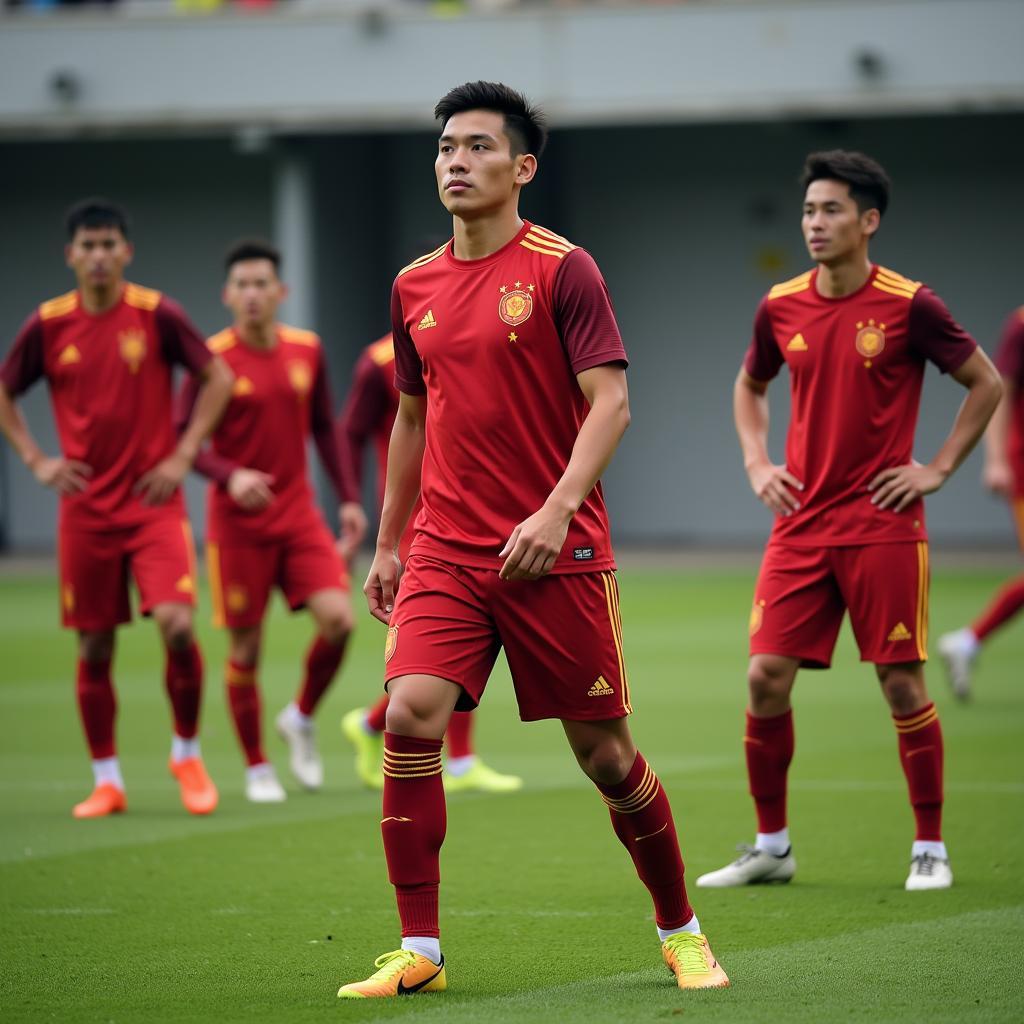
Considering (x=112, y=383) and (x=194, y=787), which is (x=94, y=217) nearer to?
(x=112, y=383)

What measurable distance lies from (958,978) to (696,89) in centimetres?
1983

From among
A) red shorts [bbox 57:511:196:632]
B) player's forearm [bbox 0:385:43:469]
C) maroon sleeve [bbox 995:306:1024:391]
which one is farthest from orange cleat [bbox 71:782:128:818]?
maroon sleeve [bbox 995:306:1024:391]

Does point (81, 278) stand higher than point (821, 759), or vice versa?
point (81, 278)

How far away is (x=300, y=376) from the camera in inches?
383

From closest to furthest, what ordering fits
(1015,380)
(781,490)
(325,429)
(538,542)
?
1. (538,542)
2. (781,490)
3. (325,429)
4. (1015,380)

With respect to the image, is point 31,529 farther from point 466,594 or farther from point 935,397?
point 466,594

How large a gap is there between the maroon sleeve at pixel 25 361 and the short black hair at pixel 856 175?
12.3ft

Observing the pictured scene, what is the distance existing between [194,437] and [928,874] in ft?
12.9

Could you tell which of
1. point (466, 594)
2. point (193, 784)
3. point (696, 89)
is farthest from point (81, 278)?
point (696, 89)

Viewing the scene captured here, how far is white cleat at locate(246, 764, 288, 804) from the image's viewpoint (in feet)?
29.9

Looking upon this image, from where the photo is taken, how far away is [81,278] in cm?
887

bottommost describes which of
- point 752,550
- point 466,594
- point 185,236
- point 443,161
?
point 752,550

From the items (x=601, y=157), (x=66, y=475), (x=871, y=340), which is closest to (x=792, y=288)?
(x=871, y=340)

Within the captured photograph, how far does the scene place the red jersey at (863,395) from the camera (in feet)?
22.6
